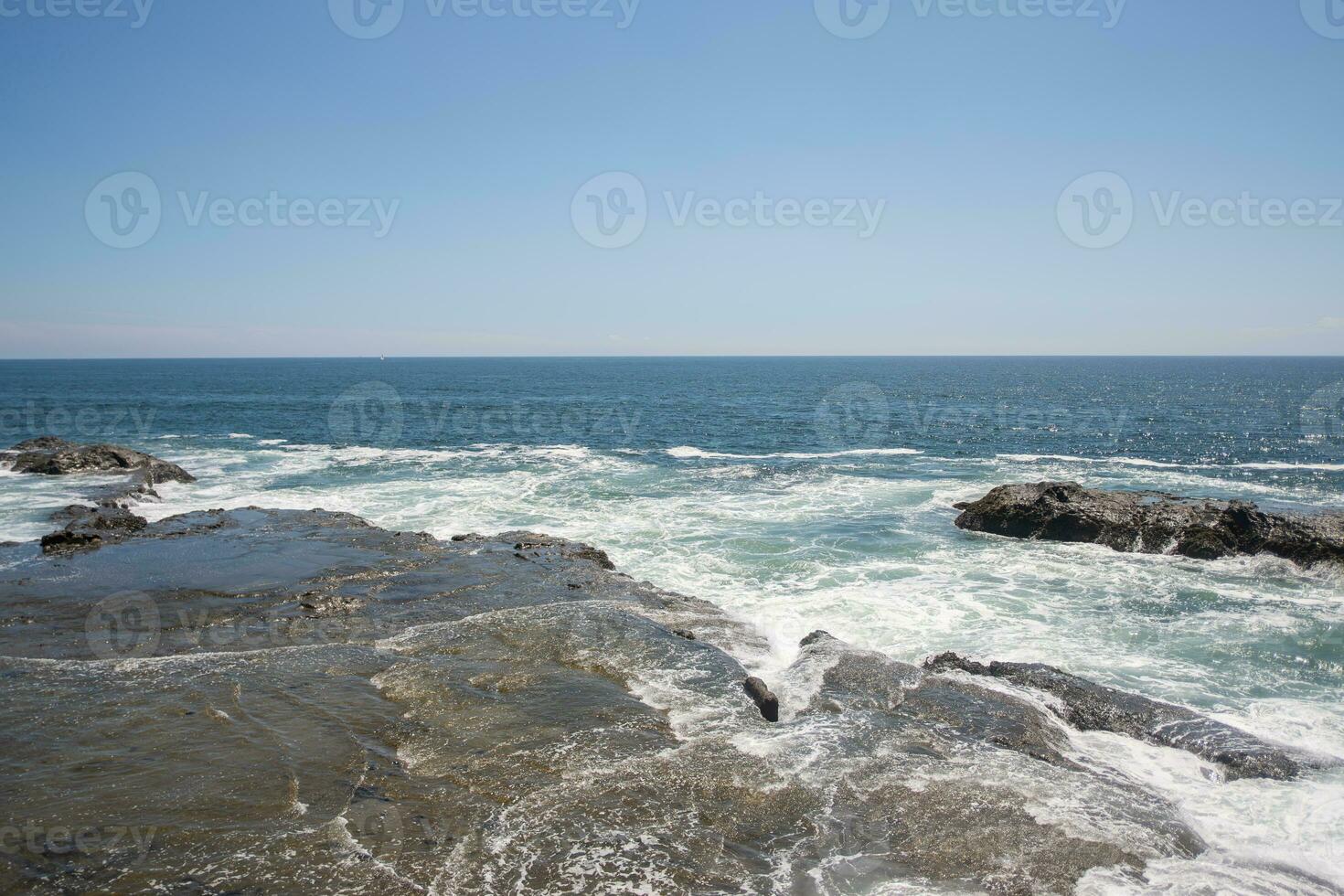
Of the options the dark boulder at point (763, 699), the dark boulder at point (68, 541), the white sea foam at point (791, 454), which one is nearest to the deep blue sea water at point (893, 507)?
the white sea foam at point (791, 454)

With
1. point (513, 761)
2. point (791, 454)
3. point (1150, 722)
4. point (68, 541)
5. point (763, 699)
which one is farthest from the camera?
point (791, 454)

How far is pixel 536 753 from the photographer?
9.46 metres

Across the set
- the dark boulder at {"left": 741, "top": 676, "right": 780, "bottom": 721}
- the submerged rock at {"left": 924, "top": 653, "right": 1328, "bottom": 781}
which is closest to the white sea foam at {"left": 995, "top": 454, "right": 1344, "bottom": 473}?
the submerged rock at {"left": 924, "top": 653, "right": 1328, "bottom": 781}

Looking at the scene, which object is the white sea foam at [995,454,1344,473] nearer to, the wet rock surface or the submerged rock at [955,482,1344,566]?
the submerged rock at [955,482,1344,566]

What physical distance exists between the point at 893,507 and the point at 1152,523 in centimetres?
898

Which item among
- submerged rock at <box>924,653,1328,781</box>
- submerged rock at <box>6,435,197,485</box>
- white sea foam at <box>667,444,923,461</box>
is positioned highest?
submerged rock at <box>6,435,197,485</box>

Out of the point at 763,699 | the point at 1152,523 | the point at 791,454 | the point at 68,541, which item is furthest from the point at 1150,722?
the point at 791,454

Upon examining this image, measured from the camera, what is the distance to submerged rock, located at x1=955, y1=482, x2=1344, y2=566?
2130 centimetres

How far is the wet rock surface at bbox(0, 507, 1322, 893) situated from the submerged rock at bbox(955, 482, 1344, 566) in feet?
46.0

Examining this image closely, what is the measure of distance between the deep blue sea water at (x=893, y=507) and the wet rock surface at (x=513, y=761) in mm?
1543

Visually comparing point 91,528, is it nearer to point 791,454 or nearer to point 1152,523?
point 1152,523

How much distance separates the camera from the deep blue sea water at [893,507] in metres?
13.4

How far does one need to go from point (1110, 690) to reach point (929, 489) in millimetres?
21446

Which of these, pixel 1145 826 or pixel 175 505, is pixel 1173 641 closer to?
pixel 1145 826
